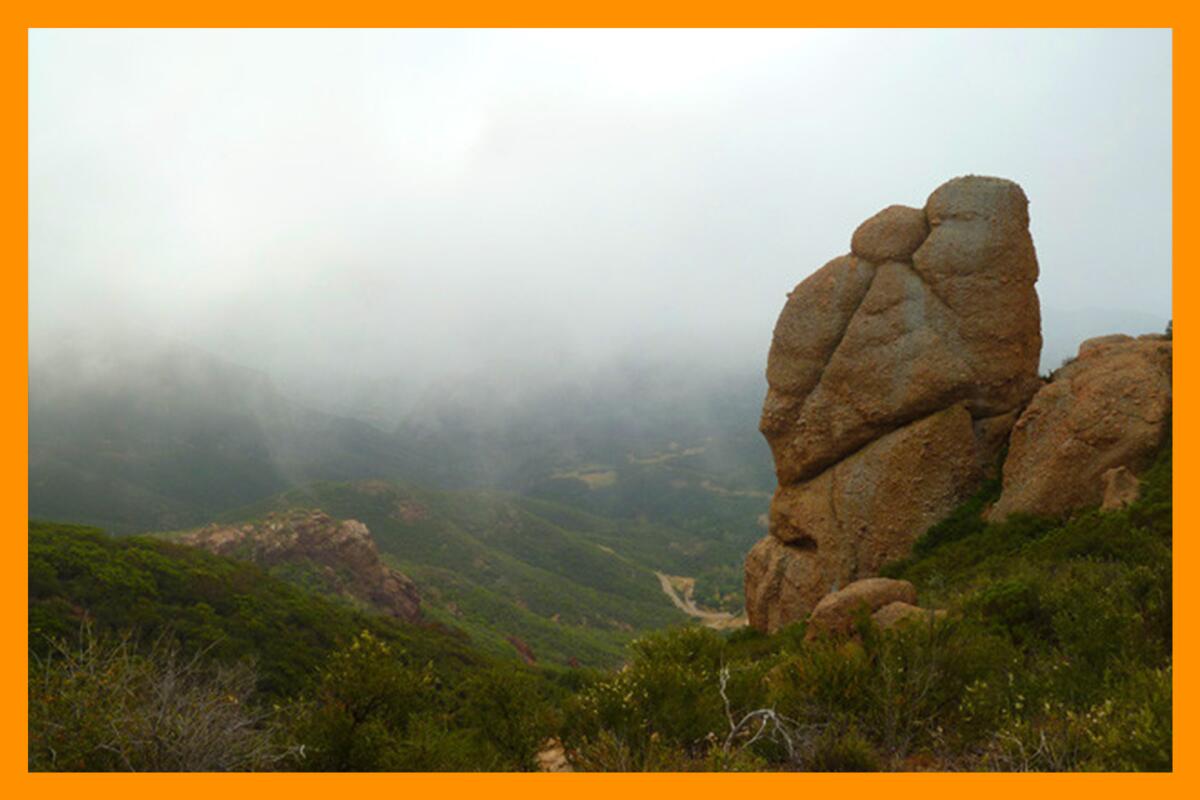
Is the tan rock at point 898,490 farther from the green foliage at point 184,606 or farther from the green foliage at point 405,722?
the green foliage at point 184,606

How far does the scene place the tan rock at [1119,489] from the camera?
1460 cm

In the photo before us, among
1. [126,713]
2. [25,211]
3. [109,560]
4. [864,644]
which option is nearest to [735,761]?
[864,644]

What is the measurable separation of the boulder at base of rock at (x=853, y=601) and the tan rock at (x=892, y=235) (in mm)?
12651

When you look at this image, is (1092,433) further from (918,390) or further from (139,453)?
(139,453)

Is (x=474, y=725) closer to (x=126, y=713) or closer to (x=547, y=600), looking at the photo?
(x=126, y=713)

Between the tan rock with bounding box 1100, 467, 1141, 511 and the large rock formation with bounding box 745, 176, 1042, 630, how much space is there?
424cm

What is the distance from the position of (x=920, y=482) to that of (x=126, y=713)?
63.3 feet

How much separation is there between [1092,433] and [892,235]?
28.6 feet

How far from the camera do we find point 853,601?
1226 centimetres

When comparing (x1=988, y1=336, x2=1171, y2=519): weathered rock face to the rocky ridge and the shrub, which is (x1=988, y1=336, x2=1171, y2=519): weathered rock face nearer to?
the rocky ridge

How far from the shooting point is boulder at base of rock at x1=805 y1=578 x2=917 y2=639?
12.2m

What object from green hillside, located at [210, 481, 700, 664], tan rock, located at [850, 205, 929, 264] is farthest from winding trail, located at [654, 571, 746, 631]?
tan rock, located at [850, 205, 929, 264]

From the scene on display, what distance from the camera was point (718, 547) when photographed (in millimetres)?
148500

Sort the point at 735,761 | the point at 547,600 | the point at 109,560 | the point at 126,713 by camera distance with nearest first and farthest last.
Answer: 1. the point at 735,761
2. the point at 126,713
3. the point at 109,560
4. the point at 547,600
